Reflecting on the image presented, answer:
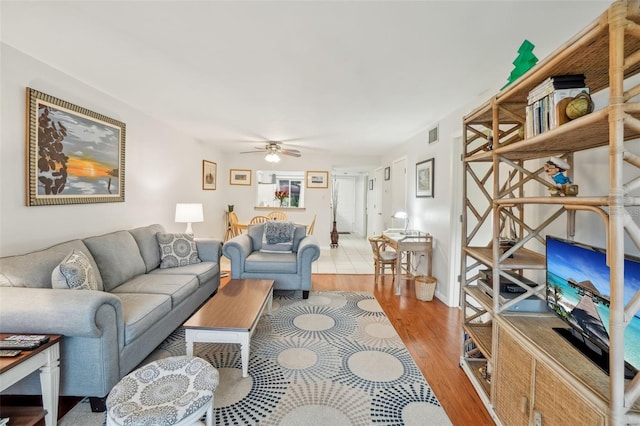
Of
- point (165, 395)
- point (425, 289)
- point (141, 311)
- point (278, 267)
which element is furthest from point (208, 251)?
point (425, 289)

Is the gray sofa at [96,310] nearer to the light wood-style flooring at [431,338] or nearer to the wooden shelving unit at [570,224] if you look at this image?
the light wood-style flooring at [431,338]

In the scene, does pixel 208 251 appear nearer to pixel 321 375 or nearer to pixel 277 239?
pixel 277 239

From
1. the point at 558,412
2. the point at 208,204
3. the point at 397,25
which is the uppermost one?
the point at 397,25

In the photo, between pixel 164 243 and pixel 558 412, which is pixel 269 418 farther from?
pixel 164 243

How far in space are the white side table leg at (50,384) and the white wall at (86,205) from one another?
109 cm

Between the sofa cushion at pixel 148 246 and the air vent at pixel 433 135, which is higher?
the air vent at pixel 433 135

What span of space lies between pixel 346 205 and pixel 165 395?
8.73 metres

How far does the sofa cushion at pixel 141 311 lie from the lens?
1.78 meters

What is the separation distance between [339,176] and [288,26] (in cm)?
799

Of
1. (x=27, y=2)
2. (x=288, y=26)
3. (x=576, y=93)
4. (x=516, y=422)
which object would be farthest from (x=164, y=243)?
(x=576, y=93)

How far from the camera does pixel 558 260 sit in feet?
4.53

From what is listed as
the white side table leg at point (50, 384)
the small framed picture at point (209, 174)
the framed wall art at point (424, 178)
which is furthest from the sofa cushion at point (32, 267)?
the framed wall art at point (424, 178)

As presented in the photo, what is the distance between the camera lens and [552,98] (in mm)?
1198

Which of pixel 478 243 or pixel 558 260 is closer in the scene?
pixel 558 260
